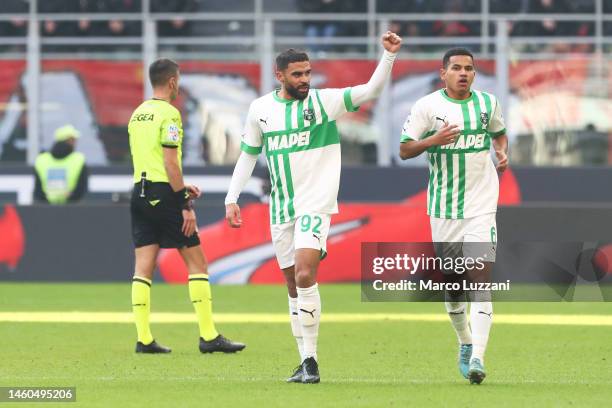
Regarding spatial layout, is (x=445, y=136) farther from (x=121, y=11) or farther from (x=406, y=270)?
(x=121, y=11)

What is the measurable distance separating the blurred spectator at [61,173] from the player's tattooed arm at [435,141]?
38.2 ft

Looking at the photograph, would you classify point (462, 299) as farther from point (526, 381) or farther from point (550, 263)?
point (550, 263)

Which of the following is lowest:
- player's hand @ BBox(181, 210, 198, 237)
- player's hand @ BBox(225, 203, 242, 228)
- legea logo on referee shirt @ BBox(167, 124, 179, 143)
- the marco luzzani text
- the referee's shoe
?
the marco luzzani text

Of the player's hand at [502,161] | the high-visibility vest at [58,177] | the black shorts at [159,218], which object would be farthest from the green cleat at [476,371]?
the high-visibility vest at [58,177]

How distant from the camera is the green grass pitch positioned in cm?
943

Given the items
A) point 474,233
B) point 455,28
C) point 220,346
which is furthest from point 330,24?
point 474,233

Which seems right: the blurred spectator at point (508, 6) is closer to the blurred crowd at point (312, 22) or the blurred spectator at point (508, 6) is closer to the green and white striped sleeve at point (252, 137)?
the blurred crowd at point (312, 22)

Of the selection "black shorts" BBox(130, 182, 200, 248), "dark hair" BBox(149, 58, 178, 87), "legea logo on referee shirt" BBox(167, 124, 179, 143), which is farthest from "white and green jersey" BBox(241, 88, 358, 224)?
"black shorts" BBox(130, 182, 200, 248)

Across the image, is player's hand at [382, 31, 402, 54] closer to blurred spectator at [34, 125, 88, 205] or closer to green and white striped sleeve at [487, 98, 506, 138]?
green and white striped sleeve at [487, 98, 506, 138]

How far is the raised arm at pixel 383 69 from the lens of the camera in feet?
32.3

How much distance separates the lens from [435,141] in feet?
32.9

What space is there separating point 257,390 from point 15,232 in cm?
1152

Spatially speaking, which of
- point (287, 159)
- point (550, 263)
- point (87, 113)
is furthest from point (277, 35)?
point (287, 159)

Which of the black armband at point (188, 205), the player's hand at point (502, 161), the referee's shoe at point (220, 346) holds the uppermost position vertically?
the player's hand at point (502, 161)
